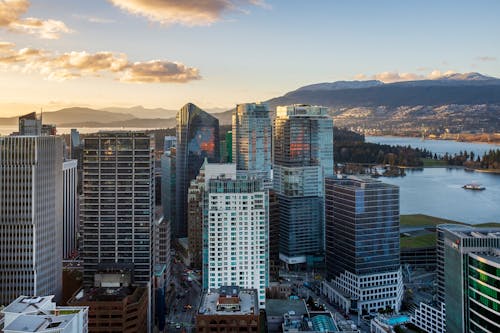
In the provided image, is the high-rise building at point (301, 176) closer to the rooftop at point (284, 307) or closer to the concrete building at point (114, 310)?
the rooftop at point (284, 307)

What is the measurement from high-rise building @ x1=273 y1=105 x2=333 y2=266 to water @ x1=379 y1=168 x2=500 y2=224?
11.6m

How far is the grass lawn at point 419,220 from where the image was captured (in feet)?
104

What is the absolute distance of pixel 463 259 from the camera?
27.2 ft

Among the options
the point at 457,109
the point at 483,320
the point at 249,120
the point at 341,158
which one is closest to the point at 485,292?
the point at 483,320

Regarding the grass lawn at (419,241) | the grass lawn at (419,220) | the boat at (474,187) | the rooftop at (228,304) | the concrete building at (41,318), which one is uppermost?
the boat at (474,187)

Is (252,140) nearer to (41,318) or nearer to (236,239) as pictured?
(236,239)

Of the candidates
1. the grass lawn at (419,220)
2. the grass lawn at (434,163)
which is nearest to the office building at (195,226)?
the grass lawn at (419,220)

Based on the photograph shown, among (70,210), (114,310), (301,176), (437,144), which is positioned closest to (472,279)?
(114,310)

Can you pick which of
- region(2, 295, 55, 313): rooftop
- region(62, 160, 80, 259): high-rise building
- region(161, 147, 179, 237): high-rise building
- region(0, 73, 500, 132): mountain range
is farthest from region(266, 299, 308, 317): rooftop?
region(0, 73, 500, 132): mountain range

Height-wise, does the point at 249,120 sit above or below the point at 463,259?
above

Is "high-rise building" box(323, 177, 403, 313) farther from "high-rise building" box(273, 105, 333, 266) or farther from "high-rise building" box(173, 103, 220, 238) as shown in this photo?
"high-rise building" box(173, 103, 220, 238)

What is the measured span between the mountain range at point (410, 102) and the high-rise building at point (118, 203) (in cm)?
2798

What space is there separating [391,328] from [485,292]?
29.5 ft

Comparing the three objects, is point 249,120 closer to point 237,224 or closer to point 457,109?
point 237,224
